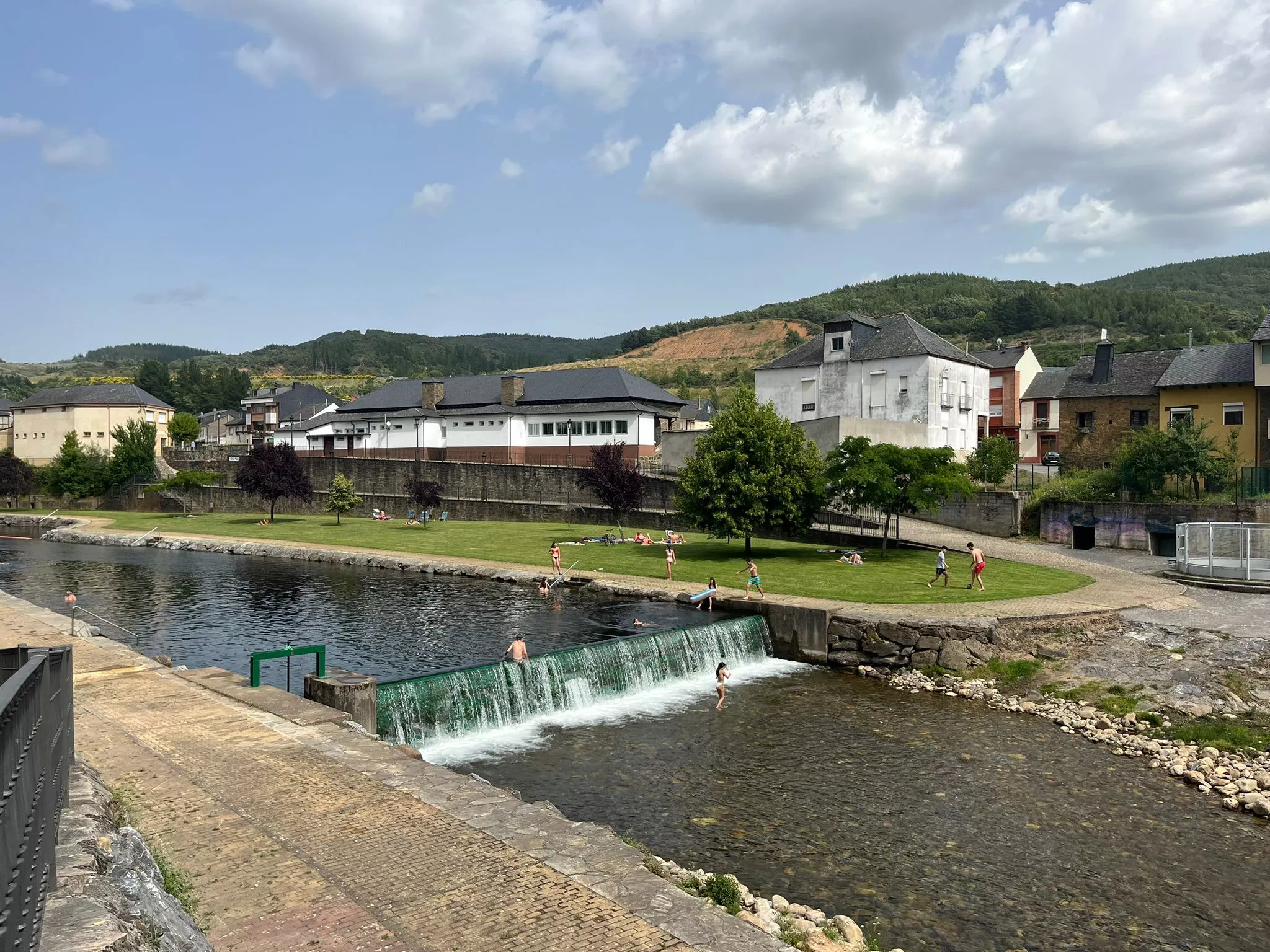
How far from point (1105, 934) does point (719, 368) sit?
453 ft

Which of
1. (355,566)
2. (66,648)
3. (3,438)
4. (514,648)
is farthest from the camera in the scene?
(3,438)

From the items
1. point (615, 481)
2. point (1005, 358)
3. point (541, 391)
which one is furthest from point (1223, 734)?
point (1005, 358)

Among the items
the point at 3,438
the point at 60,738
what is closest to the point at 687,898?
the point at 60,738

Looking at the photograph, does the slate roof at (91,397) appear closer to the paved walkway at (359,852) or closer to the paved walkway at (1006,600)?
the paved walkway at (1006,600)

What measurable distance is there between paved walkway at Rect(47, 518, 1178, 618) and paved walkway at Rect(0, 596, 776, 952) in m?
17.6

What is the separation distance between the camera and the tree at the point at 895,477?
34688 mm

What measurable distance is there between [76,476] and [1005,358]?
8836 cm

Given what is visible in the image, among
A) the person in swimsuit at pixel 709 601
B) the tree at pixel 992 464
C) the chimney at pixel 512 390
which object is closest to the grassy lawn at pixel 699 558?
the person in swimsuit at pixel 709 601

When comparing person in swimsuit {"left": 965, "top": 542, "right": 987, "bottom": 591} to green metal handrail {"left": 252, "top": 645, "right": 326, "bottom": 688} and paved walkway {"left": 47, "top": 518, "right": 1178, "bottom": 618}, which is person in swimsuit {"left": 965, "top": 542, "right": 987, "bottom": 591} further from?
green metal handrail {"left": 252, "top": 645, "right": 326, "bottom": 688}

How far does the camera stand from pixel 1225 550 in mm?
31922

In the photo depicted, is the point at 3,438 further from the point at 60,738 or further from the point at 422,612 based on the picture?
the point at 60,738

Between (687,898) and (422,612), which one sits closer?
(687,898)

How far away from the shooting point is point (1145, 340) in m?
119

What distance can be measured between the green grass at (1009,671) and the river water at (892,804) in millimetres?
1862
